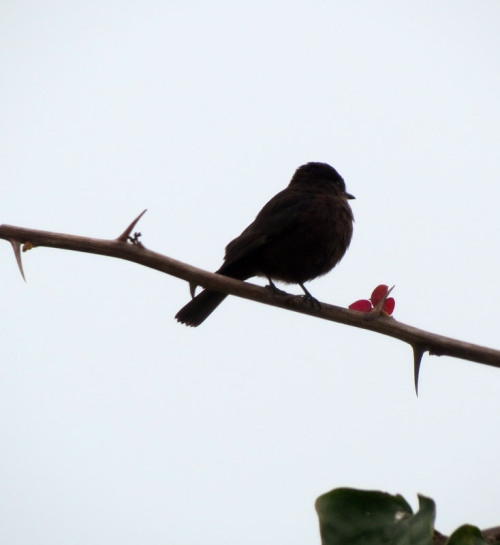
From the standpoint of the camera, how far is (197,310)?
19.1 ft

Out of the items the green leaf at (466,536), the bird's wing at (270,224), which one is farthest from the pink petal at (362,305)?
the bird's wing at (270,224)

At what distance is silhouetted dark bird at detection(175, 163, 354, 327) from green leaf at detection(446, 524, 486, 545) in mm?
3890

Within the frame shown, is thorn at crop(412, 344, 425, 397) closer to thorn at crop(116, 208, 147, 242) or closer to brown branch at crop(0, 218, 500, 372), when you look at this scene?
brown branch at crop(0, 218, 500, 372)

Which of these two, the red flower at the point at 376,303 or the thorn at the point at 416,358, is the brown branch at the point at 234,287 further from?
the red flower at the point at 376,303

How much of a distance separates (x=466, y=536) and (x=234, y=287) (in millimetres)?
1370

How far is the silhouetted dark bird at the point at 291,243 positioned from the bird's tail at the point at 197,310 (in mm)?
10

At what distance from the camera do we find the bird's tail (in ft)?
19.1

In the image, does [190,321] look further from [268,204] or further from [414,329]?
[414,329]

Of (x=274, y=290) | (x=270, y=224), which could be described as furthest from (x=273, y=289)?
(x=270, y=224)

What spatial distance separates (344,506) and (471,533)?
418 mm

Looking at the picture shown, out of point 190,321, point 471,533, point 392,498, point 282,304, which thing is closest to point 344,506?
point 392,498

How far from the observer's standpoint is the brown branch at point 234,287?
2.63 m

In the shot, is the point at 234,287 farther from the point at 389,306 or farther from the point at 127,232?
the point at 389,306

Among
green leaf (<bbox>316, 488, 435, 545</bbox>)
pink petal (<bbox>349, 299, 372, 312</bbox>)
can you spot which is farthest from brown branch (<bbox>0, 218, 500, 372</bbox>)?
green leaf (<bbox>316, 488, 435, 545</bbox>)
